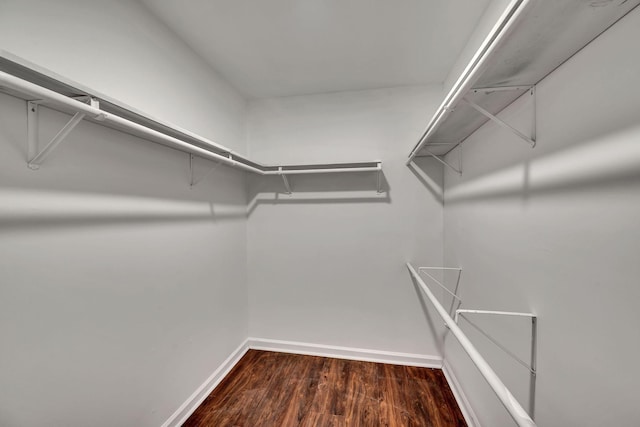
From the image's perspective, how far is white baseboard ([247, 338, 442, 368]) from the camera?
2105 mm

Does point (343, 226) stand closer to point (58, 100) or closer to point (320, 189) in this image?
point (320, 189)

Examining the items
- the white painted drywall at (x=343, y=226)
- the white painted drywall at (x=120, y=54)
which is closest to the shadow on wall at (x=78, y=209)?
the white painted drywall at (x=120, y=54)

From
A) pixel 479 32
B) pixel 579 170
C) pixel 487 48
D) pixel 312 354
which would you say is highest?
pixel 479 32

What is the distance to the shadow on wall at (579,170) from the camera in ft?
1.96

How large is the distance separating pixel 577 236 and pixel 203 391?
2.24 m

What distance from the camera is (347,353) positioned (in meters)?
2.22

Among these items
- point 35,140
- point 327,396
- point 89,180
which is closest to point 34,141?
point 35,140

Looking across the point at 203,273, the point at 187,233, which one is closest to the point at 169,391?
the point at 203,273

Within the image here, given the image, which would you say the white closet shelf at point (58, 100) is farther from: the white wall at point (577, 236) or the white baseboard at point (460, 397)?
the white baseboard at point (460, 397)

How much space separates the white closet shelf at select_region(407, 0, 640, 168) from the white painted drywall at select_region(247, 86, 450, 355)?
111 cm

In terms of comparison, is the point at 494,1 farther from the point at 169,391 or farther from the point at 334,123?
the point at 169,391

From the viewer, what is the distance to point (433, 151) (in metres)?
1.95

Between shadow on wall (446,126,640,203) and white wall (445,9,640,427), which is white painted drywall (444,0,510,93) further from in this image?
shadow on wall (446,126,640,203)

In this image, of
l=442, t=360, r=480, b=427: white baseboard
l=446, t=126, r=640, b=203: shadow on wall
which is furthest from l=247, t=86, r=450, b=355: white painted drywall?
l=446, t=126, r=640, b=203: shadow on wall
